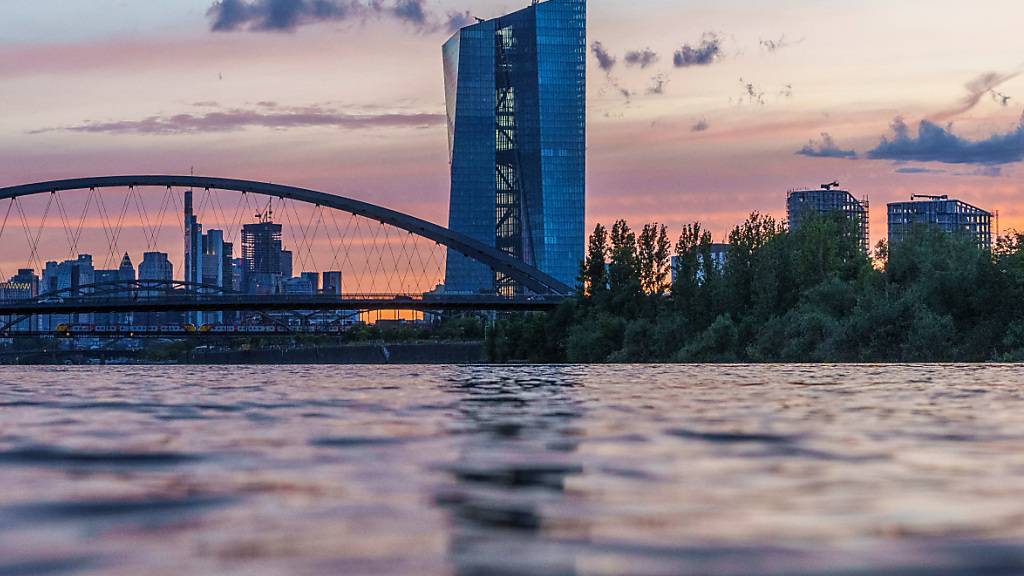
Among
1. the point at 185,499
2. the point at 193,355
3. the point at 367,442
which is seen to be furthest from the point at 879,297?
the point at 193,355

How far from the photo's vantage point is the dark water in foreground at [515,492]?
585 centimetres

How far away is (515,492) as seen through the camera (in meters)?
8.30

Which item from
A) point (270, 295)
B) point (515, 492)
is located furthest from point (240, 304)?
point (515, 492)

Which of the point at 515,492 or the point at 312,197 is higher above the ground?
the point at 312,197

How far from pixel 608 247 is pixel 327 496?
292 ft

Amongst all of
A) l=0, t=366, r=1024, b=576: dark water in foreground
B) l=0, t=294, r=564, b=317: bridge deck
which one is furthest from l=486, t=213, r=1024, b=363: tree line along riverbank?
l=0, t=366, r=1024, b=576: dark water in foreground

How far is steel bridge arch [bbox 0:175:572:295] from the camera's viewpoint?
103438 mm

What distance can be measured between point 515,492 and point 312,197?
326 ft

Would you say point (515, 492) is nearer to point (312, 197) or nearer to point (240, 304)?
point (240, 304)

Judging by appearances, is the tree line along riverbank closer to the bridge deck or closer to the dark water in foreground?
the bridge deck

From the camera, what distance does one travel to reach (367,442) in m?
12.0

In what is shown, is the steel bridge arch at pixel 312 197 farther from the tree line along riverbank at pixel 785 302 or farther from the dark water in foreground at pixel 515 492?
the dark water in foreground at pixel 515 492

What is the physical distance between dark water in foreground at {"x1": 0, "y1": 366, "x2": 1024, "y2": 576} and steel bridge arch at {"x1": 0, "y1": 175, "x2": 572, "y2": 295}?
89384mm

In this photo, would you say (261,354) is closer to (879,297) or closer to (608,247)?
(608,247)
